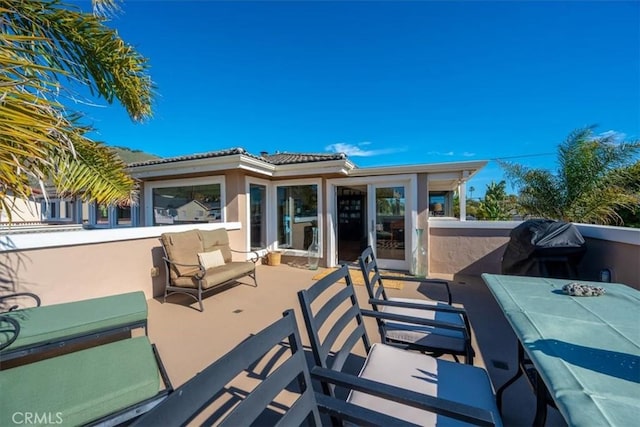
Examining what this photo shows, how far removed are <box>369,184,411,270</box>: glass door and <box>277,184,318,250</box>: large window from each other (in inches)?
70.4

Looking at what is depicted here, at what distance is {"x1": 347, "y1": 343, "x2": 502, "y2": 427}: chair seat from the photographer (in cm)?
120

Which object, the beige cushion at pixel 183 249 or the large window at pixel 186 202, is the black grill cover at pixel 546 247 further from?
the large window at pixel 186 202

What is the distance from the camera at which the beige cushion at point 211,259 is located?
4403 mm

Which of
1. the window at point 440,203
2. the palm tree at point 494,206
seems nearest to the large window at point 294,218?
the window at point 440,203

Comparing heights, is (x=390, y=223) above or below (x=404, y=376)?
above

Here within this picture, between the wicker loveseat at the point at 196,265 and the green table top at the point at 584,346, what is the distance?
148 inches

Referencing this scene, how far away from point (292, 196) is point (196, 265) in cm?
356

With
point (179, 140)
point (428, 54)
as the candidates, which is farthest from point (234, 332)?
point (179, 140)

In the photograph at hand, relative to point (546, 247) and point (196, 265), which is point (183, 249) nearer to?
point (196, 265)

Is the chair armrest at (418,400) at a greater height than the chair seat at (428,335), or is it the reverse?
the chair armrest at (418,400)

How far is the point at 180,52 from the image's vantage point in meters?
6.24

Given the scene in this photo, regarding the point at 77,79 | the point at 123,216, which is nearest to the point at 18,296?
the point at 77,79

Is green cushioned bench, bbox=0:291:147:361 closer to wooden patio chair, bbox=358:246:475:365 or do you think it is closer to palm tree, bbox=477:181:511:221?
wooden patio chair, bbox=358:246:475:365

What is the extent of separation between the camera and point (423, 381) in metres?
1.42
